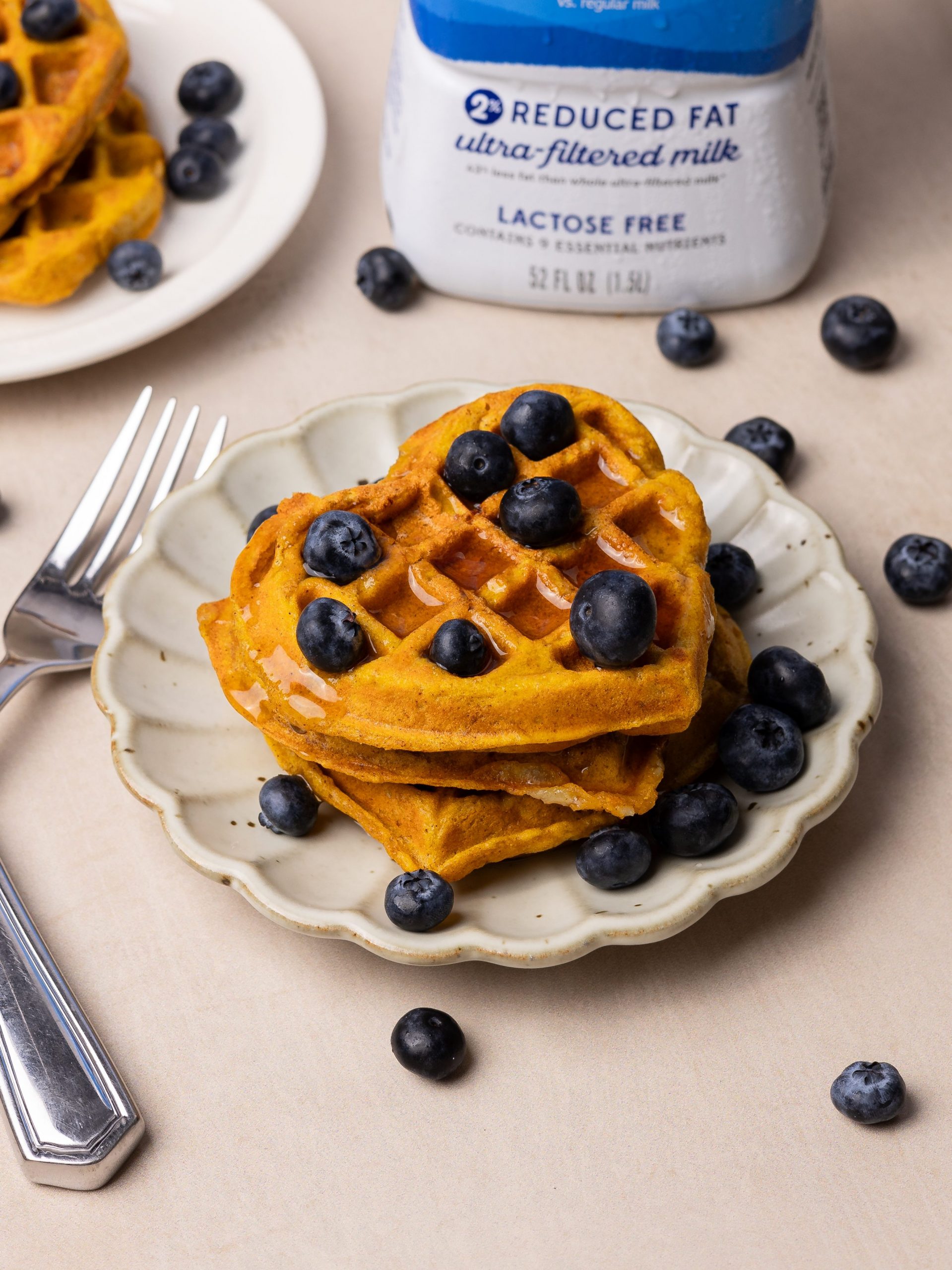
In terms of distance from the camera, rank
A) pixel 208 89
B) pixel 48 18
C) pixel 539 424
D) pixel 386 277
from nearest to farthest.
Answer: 1. pixel 539 424
2. pixel 48 18
3. pixel 386 277
4. pixel 208 89

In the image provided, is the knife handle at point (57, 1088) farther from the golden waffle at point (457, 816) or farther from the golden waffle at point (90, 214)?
the golden waffle at point (90, 214)

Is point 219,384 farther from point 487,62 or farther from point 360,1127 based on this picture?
point 360,1127

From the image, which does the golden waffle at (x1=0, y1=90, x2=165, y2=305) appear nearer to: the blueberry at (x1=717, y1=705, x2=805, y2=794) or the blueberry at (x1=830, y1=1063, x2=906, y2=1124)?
the blueberry at (x1=717, y1=705, x2=805, y2=794)

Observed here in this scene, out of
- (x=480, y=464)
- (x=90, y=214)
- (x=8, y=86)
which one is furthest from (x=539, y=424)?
(x=8, y=86)

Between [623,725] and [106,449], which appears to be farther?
[106,449]

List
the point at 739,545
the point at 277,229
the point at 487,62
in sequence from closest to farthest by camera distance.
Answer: the point at 739,545 < the point at 487,62 < the point at 277,229

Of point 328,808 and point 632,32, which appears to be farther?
point 632,32

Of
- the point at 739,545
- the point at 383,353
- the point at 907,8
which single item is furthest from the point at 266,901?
the point at 907,8

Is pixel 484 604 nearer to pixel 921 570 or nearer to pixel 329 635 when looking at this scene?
pixel 329 635
